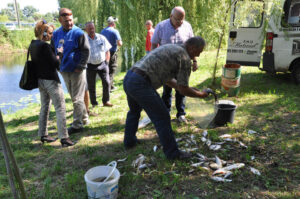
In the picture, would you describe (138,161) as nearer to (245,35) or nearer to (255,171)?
(255,171)

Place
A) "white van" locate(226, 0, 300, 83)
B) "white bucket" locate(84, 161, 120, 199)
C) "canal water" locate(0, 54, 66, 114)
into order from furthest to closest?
"canal water" locate(0, 54, 66, 114)
"white van" locate(226, 0, 300, 83)
"white bucket" locate(84, 161, 120, 199)

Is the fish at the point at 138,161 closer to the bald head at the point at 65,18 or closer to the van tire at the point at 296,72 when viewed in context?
the bald head at the point at 65,18

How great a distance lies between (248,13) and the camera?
19.8ft

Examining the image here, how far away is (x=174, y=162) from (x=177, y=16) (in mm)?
2478

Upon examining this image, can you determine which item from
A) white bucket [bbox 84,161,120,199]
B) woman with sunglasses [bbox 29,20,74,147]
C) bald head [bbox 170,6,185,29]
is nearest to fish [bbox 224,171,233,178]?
white bucket [bbox 84,161,120,199]

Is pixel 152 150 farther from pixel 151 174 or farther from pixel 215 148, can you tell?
pixel 215 148

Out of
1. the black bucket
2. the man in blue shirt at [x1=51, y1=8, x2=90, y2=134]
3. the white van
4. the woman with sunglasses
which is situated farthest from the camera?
the white van

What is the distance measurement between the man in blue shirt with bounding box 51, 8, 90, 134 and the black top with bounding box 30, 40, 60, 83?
0.32 metres

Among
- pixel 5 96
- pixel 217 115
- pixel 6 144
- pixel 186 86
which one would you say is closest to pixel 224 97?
pixel 217 115

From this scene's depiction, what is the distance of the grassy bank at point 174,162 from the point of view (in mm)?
2775

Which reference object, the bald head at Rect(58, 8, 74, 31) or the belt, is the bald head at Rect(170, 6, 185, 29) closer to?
the belt

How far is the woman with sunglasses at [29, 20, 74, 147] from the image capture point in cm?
366

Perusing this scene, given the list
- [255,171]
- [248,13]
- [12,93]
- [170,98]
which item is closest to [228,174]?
[255,171]

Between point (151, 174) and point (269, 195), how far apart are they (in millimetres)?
1369
